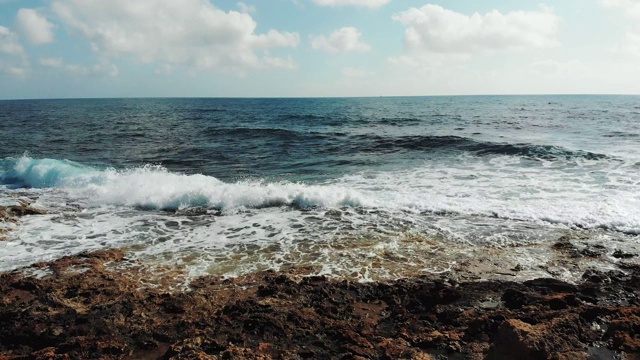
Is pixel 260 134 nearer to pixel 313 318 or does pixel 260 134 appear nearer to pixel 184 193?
pixel 184 193

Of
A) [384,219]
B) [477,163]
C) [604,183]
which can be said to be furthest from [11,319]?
[477,163]

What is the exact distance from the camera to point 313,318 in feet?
18.3

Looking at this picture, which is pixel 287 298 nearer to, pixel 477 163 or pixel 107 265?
pixel 107 265

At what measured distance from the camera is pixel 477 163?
1877 cm

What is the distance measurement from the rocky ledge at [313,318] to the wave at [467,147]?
14.5m

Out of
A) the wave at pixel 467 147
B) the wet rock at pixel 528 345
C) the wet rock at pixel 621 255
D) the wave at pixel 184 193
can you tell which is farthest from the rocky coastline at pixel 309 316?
the wave at pixel 467 147

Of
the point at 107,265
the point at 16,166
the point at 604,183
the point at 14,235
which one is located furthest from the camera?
the point at 16,166

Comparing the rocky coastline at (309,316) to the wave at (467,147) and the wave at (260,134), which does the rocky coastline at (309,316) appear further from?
the wave at (260,134)

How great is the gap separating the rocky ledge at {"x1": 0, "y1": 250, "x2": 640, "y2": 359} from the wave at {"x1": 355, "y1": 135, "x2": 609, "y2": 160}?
14.5 metres

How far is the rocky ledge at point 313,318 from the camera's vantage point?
15.6 feet

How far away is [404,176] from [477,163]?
4980mm

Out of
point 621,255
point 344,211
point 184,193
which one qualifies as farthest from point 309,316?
point 184,193

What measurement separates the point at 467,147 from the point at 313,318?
20538 millimetres

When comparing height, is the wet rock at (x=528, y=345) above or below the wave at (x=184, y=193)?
above
